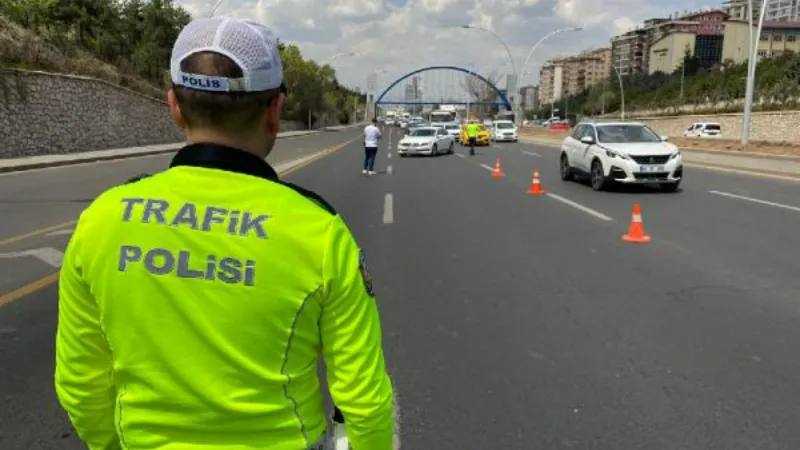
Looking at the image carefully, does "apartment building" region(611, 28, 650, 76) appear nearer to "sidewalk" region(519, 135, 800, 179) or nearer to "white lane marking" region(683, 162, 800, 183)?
"sidewalk" region(519, 135, 800, 179)

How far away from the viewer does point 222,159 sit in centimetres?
144

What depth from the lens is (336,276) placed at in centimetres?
139

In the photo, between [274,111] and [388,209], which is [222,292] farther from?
[388,209]

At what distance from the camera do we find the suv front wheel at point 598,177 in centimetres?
1579

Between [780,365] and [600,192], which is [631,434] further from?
[600,192]

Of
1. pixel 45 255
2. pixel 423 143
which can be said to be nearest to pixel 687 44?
pixel 423 143

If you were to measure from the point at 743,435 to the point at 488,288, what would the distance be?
3.26 metres

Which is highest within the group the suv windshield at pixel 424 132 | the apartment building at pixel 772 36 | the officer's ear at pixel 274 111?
the apartment building at pixel 772 36

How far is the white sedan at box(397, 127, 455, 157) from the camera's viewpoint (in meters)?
31.5

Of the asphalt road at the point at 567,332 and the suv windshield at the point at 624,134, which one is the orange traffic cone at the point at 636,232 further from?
the suv windshield at the point at 624,134

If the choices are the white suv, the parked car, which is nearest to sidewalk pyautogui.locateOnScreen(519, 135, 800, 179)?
the white suv

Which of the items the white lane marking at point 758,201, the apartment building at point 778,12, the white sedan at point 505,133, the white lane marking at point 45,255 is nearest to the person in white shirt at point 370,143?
the white lane marking at point 758,201

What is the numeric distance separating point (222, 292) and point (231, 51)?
1.69 ft

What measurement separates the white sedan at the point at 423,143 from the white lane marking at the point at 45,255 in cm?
2392
